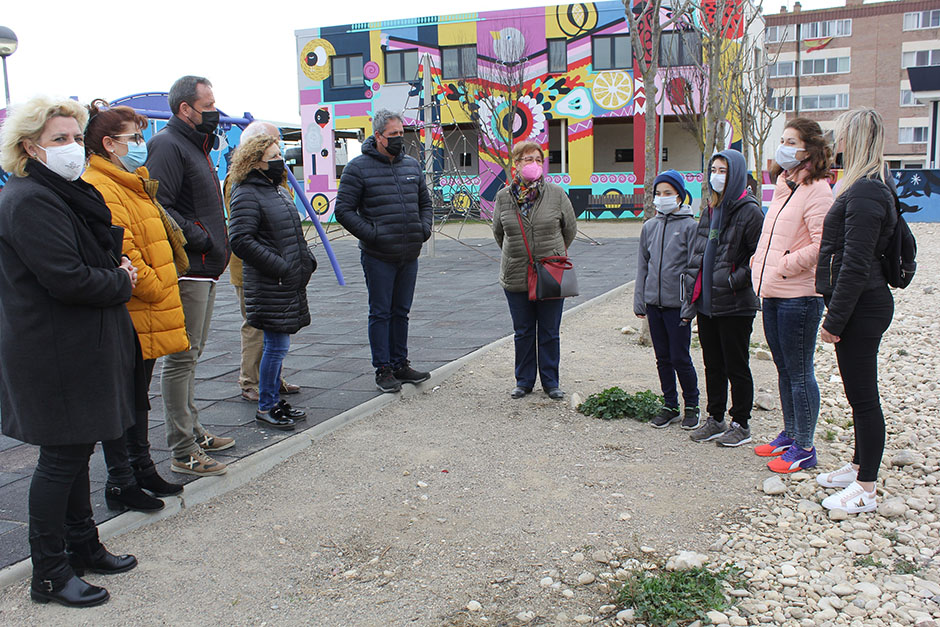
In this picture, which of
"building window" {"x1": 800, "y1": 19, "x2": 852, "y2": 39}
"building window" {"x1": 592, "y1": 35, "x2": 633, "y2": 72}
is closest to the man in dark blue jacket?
"building window" {"x1": 592, "y1": 35, "x2": 633, "y2": 72}

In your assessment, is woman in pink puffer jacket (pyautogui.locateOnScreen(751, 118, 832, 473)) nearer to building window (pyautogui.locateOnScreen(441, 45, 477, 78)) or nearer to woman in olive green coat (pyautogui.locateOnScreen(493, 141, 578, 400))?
woman in olive green coat (pyautogui.locateOnScreen(493, 141, 578, 400))

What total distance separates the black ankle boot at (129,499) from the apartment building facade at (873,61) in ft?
198

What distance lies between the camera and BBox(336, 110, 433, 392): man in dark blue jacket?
555 centimetres

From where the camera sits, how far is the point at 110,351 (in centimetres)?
307

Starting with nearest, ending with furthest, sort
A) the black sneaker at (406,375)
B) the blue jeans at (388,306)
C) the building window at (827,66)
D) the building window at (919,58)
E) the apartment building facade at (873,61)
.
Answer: the blue jeans at (388,306) → the black sneaker at (406,375) → the apartment building facade at (873,61) → the building window at (919,58) → the building window at (827,66)

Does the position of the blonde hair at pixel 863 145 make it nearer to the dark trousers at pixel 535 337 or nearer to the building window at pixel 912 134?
the dark trousers at pixel 535 337

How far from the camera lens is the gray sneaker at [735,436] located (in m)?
4.77

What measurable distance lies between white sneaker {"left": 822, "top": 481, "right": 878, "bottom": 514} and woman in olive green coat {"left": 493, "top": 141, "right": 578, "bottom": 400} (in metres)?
2.29

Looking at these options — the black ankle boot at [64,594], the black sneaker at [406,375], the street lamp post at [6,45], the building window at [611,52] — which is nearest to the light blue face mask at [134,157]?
the black ankle boot at [64,594]

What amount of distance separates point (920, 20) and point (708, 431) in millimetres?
66266

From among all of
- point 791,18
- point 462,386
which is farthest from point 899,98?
point 462,386

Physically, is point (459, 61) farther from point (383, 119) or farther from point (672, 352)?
point (672, 352)

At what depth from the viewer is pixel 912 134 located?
56969 mm

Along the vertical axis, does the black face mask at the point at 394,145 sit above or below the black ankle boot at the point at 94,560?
above
